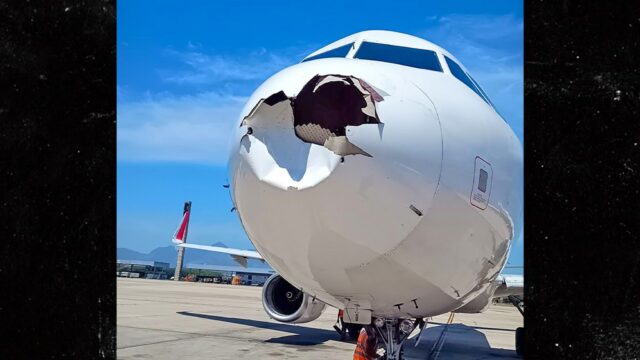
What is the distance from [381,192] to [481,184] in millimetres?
1025

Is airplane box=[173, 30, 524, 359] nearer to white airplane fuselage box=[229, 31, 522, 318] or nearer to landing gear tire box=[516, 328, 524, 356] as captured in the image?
white airplane fuselage box=[229, 31, 522, 318]

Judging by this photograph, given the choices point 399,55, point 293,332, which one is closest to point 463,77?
point 399,55

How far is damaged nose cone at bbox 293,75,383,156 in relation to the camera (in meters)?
3.14

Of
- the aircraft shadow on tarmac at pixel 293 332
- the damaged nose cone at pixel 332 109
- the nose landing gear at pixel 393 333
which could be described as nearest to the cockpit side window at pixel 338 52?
the damaged nose cone at pixel 332 109

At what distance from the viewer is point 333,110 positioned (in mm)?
3180

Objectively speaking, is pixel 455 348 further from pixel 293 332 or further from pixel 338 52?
pixel 338 52

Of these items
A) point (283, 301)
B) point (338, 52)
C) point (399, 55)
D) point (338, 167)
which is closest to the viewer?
point (338, 167)

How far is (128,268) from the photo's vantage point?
151ft

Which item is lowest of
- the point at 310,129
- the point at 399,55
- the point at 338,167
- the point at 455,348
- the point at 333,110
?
the point at 455,348

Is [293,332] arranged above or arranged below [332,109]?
below

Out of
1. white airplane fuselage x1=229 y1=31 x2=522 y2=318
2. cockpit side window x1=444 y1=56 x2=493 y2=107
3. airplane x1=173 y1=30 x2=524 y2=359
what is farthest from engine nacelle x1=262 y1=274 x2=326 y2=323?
cockpit side window x1=444 y1=56 x2=493 y2=107
